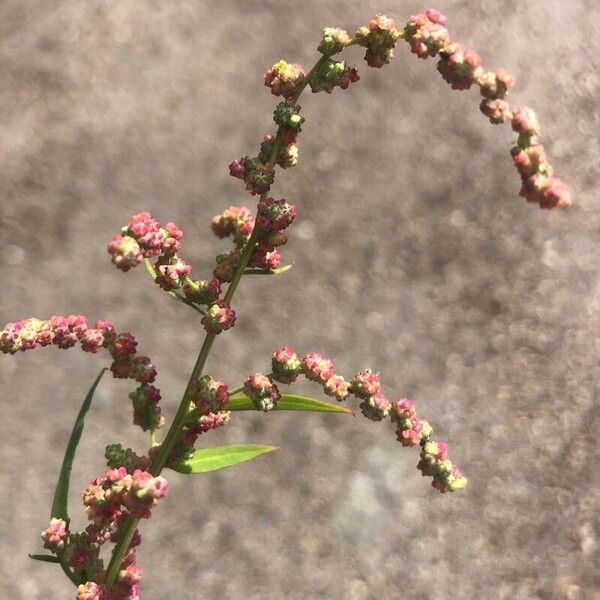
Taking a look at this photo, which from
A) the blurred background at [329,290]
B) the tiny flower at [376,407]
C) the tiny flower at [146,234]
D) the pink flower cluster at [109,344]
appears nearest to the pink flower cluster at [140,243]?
the tiny flower at [146,234]

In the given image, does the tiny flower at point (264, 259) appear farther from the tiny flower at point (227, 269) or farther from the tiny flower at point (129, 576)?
the tiny flower at point (129, 576)

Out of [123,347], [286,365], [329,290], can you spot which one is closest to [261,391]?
[286,365]

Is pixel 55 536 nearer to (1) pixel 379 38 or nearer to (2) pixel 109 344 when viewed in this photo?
(2) pixel 109 344

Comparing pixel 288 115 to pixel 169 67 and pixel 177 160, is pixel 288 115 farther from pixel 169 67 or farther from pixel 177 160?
pixel 169 67

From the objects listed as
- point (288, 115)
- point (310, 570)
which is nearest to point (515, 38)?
point (310, 570)

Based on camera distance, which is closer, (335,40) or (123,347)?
(335,40)

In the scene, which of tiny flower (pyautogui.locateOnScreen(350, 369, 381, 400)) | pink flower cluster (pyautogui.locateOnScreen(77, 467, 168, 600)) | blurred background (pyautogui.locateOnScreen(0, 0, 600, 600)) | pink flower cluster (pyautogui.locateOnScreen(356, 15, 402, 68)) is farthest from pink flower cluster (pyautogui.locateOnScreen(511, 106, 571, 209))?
blurred background (pyautogui.locateOnScreen(0, 0, 600, 600))

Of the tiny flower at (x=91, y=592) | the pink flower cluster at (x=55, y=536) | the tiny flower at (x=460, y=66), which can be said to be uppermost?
the tiny flower at (x=460, y=66)
